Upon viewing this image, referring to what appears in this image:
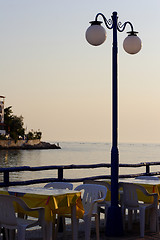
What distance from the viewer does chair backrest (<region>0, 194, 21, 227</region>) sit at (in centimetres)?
586

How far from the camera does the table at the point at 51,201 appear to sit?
6.20 m

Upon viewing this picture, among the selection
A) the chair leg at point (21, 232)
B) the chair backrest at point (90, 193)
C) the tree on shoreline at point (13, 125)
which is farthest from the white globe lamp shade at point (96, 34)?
the tree on shoreline at point (13, 125)

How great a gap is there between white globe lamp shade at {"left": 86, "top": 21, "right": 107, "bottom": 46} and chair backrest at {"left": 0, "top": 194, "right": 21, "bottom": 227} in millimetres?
3012

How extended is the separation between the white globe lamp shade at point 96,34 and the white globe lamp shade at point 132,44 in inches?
22.4

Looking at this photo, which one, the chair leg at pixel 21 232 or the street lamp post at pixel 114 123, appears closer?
the chair leg at pixel 21 232

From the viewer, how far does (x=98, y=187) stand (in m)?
7.40

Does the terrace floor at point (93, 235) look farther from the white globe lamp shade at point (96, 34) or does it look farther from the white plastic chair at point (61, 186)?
the white globe lamp shade at point (96, 34)

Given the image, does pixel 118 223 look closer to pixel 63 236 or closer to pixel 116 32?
pixel 63 236

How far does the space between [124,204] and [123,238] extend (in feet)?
2.25

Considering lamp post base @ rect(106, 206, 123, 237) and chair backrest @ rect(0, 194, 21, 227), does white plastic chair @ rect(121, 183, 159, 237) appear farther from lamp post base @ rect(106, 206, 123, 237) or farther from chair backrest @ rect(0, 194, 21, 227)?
chair backrest @ rect(0, 194, 21, 227)

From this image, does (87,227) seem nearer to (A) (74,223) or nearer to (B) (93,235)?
(A) (74,223)

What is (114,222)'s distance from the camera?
769 cm

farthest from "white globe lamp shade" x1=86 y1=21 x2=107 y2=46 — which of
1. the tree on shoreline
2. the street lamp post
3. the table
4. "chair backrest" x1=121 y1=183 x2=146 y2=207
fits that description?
the tree on shoreline

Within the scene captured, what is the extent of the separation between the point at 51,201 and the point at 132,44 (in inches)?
125
